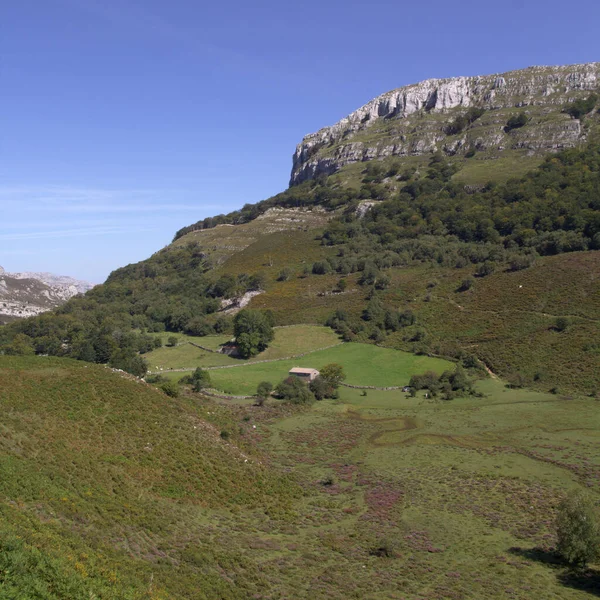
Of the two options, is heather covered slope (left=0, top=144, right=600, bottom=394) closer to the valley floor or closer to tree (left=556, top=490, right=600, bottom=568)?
the valley floor

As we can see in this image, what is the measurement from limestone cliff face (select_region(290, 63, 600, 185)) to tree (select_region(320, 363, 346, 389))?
119 meters

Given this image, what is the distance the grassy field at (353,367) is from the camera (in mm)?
68562

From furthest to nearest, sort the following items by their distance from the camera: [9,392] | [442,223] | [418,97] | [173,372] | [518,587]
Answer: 1. [418,97]
2. [442,223]
3. [173,372]
4. [9,392]
5. [518,587]

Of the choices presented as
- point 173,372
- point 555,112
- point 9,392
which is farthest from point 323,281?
point 555,112

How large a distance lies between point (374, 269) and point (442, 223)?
34.0m

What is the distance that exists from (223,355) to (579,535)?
63.5m

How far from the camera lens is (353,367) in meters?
75.2

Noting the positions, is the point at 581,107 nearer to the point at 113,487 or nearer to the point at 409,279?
the point at 409,279

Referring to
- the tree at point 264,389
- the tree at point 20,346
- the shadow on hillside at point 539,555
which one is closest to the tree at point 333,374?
the tree at point 264,389

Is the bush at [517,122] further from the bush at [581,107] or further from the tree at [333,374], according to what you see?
the tree at [333,374]

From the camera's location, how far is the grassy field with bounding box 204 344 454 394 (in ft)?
225

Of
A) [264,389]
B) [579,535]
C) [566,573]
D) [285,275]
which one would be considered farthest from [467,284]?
[566,573]

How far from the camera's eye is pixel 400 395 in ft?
216

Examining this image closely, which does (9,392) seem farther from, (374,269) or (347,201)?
(347,201)
